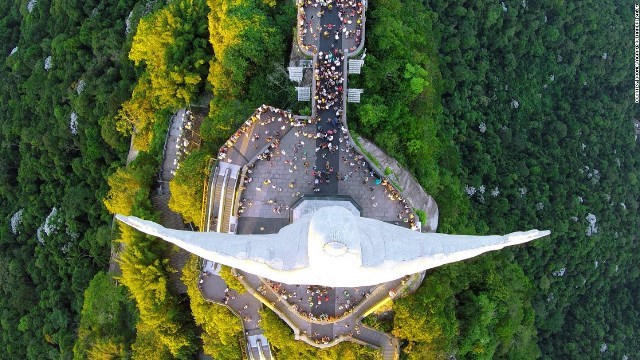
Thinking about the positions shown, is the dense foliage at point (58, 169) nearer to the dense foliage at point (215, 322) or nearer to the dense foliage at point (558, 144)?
the dense foliage at point (215, 322)

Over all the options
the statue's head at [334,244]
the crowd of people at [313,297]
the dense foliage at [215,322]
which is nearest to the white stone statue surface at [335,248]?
the statue's head at [334,244]

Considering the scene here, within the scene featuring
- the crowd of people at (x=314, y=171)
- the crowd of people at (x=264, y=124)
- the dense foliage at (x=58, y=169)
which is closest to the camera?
the crowd of people at (x=314, y=171)

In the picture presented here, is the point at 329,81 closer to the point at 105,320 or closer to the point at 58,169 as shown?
the point at 105,320

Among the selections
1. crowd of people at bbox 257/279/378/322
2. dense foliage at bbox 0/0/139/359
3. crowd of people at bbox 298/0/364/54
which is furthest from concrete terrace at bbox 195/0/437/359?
dense foliage at bbox 0/0/139/359

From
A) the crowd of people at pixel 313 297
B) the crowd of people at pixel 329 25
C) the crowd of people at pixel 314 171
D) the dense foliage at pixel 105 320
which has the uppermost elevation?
the crowd of people at pixel 329 25

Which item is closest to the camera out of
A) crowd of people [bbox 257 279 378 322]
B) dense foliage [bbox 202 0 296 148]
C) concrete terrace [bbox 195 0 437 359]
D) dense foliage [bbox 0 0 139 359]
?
crowd of people [bbox 257 279 378 322]

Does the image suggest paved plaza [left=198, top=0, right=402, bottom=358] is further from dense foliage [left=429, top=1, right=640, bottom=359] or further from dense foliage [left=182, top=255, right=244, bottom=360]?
dense foliage [left=429, top=1, right=640, bottom=359]

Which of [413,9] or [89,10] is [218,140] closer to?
[413,9]
